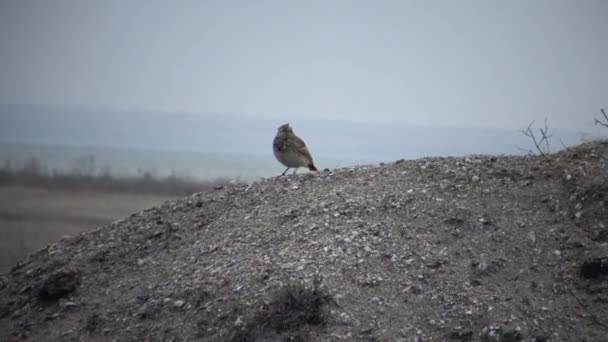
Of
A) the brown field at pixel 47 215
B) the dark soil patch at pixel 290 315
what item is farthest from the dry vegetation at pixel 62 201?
the dark soil patch at pixel 290 315

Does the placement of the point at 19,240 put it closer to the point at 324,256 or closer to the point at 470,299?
the point at 324,256

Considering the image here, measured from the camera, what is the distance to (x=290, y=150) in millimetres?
12492

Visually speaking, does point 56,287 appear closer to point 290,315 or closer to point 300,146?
point 290,315

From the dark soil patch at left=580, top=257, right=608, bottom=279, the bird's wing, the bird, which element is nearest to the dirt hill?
the dark soil patch at left=580, top=257, right=608, bottom=279

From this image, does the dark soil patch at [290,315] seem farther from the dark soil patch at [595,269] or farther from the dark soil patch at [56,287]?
the dark soil patch at [56,287]

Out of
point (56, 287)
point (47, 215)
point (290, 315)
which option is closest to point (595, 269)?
point (290, 315)

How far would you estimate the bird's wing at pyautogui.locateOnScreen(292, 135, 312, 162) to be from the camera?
495 inches

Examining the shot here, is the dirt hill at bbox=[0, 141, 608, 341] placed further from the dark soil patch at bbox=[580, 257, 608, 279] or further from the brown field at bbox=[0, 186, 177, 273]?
the brown field at bbox=[0, 186, 177, 273]

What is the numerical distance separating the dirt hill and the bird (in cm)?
140

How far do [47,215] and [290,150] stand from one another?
9.90 metres

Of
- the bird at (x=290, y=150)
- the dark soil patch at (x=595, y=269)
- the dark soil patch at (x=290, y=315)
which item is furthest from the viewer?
the bird at (x=290, y=150)

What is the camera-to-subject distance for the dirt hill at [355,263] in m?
7.61

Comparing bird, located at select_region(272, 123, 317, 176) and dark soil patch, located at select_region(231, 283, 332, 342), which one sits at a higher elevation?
bird, located at select_region(272, 123, 317, 176)

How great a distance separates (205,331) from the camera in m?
7.94
